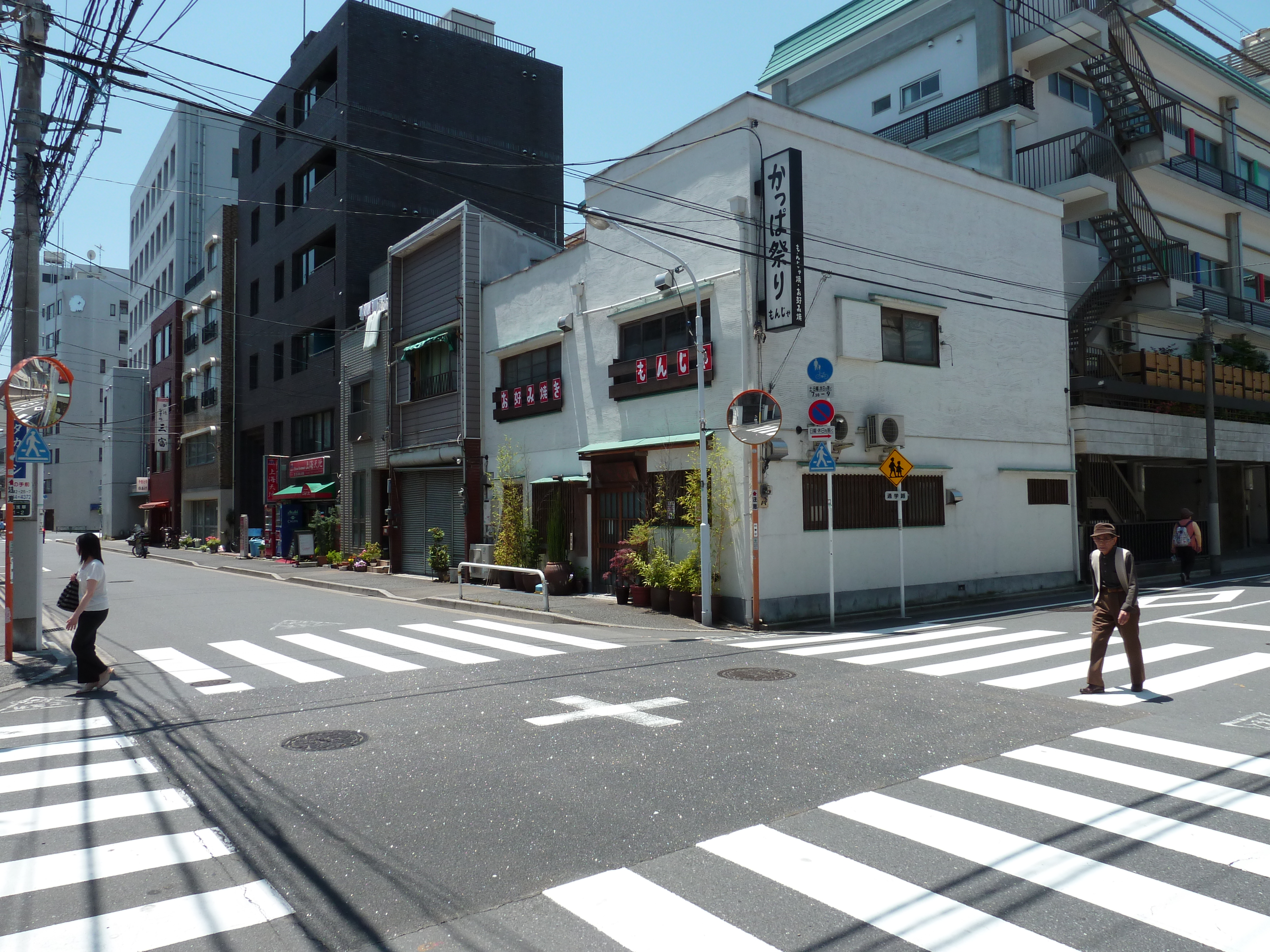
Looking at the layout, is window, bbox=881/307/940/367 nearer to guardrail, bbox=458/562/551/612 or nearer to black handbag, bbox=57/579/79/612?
guardrail, bbox=458/562/551/612

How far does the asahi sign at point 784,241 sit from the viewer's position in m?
14.8

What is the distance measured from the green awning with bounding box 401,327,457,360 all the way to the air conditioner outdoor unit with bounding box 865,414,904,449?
1270 centimetres

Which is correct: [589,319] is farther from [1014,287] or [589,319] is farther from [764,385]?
[1014,287]

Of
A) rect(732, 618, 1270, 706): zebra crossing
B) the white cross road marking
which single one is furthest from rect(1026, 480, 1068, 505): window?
the white cross road marking

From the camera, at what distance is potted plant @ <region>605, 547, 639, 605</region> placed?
55.7 ft

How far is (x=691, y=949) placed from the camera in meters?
3.76

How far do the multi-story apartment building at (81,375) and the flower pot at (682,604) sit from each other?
3133 inches

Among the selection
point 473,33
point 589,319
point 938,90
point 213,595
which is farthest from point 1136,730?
point 473,33

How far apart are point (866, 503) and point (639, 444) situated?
4686 mm

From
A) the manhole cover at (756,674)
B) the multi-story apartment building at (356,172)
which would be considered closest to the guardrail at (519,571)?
the manhole cover at (756,674)

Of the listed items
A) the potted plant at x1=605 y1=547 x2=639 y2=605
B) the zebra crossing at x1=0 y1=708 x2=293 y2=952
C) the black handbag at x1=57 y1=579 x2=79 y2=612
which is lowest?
the zebra crossing at x1=0 y1=708 x2=293 y2=952

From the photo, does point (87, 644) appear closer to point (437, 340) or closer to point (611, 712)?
point (611, 712)

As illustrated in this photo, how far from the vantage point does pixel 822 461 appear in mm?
14758

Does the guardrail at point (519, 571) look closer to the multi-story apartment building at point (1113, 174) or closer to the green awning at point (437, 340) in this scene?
the green awning at point (437, 340)
